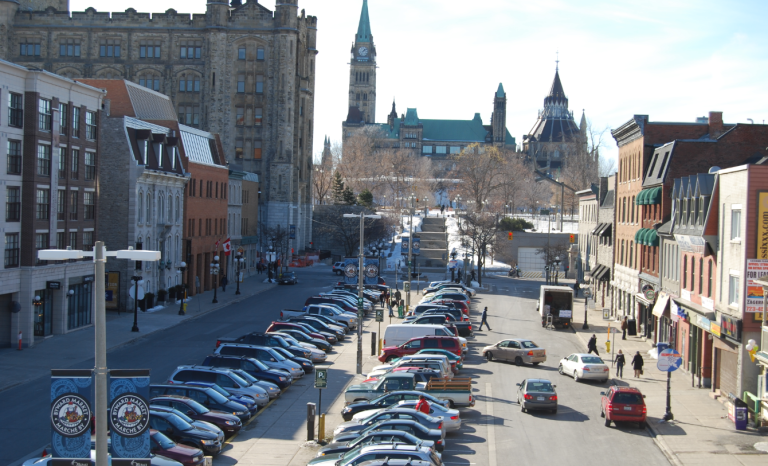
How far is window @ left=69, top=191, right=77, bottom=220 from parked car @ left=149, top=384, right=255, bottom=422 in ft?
72.4

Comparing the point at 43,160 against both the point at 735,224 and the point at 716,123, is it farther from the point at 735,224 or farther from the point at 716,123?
the point at 716,123

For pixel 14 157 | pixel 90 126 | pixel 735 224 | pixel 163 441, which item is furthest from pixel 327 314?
pixel 163 441

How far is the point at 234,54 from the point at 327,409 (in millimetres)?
81941

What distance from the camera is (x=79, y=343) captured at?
1523 inches

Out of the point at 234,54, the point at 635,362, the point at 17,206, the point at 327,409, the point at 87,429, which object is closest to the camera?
the point at 87,429

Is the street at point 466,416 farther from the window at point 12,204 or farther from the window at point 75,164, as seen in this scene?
the window at point 75,164

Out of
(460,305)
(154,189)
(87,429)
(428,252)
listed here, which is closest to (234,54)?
(428,252)

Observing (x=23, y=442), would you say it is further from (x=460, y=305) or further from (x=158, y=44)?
(x=158, y=44)

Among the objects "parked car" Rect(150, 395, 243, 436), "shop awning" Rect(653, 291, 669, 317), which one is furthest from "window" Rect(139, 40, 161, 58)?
"parked car" Rect(150, 395, 243, 436)

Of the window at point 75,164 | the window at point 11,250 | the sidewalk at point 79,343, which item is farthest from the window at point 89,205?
the window at point 11,250

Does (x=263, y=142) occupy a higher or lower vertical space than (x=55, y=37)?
lower

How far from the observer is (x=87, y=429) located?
14.1m

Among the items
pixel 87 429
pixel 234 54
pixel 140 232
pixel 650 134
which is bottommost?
pixel 87 429

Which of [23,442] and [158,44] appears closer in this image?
[23,442]
